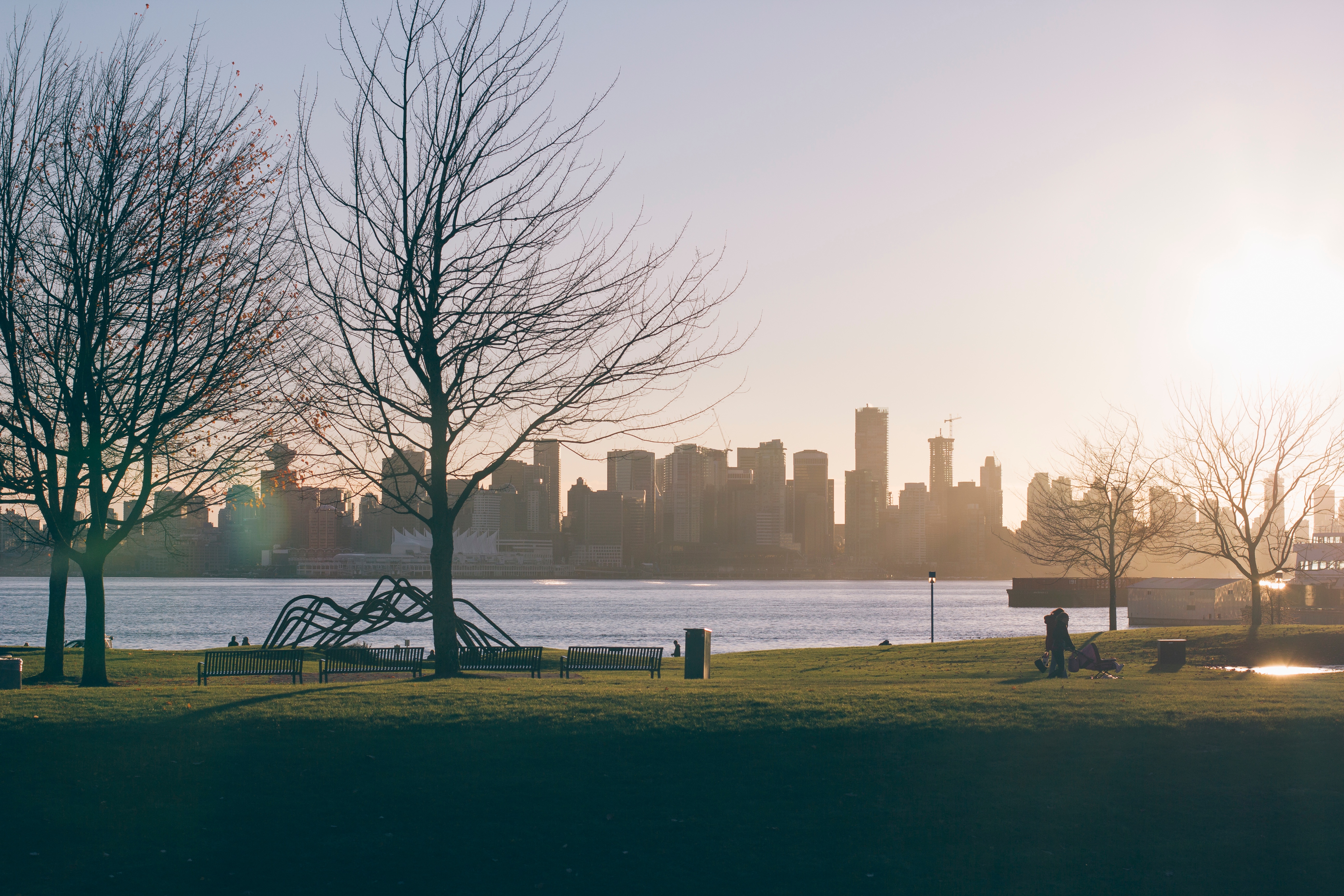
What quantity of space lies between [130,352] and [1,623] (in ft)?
297

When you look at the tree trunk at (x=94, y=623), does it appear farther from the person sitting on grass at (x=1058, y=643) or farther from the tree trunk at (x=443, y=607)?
the person sitting on grass at (x=1058, y=643)

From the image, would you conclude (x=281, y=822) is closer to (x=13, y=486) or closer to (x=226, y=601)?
(x=13, y=486)

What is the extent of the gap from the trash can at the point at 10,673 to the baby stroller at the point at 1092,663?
858 inches

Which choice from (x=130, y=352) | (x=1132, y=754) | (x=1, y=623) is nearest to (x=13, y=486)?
(x=130, y=352)

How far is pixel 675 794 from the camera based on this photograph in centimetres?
1145

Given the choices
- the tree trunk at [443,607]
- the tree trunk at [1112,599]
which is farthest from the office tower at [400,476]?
the tree trunk at [1112,599]

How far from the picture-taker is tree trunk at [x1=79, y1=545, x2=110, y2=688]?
23250 millimetres

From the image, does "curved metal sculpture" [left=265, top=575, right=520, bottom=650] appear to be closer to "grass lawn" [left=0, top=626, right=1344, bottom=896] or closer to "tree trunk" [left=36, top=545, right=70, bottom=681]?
"tree trunk" [left=36, top=545, right=70, bottom=681]

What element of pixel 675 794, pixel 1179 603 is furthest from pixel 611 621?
pixel 675 794

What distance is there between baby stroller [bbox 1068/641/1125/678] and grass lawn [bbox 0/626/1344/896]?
8.06 m

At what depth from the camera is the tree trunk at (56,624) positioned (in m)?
24.9

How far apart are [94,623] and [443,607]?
8.85 metres

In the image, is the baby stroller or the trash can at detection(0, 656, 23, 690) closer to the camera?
the trash can at detection(0, 656, 23, 690)

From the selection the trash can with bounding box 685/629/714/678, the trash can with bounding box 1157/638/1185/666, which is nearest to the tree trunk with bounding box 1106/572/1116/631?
the trash can with bounding box 1157/638/1185/666
